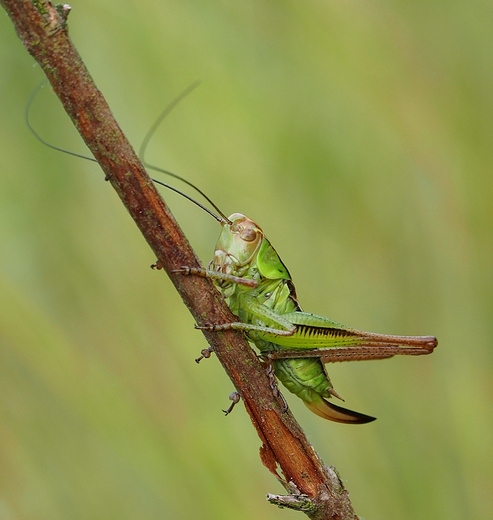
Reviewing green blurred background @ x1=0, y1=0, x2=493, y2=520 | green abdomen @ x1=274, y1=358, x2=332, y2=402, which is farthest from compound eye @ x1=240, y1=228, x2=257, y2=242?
green blurred background @ x1=0, y1=0, x2=493, y2=520

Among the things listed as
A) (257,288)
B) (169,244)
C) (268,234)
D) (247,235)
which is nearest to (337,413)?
(257,288)

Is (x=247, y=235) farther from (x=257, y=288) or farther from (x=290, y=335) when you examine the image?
(x=290, y=335)

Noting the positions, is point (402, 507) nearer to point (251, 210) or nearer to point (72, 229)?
point (251, 210)

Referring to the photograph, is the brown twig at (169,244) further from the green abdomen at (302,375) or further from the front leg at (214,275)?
the green abdomen at (302,375)

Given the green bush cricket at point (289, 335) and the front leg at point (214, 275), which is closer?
the front leg at point (214, 275)

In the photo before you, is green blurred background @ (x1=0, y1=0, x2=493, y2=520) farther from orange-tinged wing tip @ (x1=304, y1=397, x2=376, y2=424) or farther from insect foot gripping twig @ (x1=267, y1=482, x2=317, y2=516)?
insect foot gripping twig @ (x1=267, y1=482, x2=317, y2=516)

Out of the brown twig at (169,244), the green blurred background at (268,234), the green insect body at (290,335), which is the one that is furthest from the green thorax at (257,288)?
the green blurred background at (268,234)
